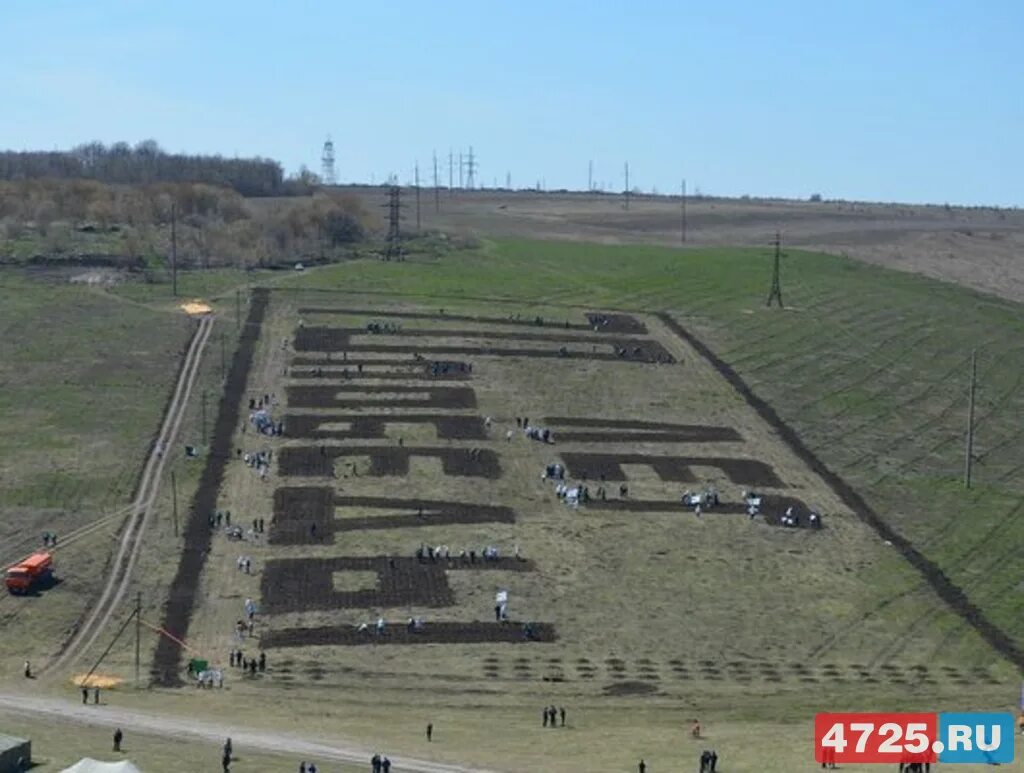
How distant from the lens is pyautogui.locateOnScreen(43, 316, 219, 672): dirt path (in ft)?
183

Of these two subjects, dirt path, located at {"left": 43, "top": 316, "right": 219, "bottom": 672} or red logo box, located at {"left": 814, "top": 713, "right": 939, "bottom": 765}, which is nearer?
red logo box, located at {"left": 814, "top": 713, "right": 939, "bottom": 765}

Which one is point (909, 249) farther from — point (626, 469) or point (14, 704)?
point (14, 704)

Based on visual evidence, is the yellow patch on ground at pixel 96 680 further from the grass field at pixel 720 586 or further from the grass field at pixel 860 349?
the grass field at pixel 860 349

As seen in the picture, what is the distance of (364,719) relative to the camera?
1917 inches

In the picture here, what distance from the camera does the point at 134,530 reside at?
6806 cm

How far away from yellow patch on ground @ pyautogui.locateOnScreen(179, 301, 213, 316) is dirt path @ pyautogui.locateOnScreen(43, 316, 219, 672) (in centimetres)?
1266

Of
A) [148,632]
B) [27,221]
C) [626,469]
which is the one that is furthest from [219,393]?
[27,221]

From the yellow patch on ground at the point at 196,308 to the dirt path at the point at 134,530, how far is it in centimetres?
1266

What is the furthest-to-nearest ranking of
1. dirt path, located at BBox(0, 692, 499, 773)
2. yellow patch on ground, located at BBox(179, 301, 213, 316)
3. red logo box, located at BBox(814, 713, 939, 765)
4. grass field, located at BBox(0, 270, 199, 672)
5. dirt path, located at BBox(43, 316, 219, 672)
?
yellow patch on ground, located at BBox(179, 301, 213, 316) → grass field, located at BBox(0, 270, 199, 672) → dirt path, located at BBox(43, 316, 219, 672) → dirt path, located at BBox(0, 692, 499, 773) → red logo box, located at BBox(814, 713, 939, 765)

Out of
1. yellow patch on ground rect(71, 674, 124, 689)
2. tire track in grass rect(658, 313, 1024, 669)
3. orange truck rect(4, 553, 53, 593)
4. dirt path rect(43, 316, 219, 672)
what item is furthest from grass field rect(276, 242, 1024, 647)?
orange truck rect(4, 553, 53, 593)

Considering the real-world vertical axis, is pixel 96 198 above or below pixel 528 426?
above

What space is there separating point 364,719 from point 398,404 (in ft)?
143

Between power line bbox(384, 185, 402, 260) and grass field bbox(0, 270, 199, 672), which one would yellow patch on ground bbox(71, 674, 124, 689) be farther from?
power line bbox(384, 185, 402, 260)

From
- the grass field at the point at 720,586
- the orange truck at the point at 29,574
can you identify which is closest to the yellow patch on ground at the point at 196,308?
the grass field at the point at 720,586
